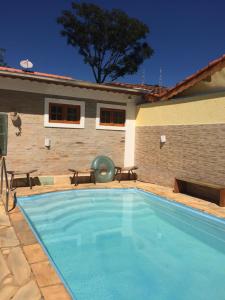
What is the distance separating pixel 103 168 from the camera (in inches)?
555

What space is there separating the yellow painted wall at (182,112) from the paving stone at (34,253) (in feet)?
26.1

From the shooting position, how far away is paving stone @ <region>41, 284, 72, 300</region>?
4.16 meters

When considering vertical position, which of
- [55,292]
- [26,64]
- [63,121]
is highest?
[26,64]

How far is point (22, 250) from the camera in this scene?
564cm

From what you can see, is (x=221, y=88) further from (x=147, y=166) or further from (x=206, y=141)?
(x=147, y=166)

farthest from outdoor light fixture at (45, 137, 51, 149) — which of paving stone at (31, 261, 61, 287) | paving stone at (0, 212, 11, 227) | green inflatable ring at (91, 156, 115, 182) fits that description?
paving stone at (31, 261, 61, 287)

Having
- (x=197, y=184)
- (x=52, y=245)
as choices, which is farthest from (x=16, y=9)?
(x=52, y=245)

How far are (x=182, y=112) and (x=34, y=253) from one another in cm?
900

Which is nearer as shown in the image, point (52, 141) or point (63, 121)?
point (52, 141)

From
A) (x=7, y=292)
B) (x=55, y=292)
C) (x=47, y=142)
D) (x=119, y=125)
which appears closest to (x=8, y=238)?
(x=7, y=292)

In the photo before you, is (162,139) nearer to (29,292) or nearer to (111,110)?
(111,110)

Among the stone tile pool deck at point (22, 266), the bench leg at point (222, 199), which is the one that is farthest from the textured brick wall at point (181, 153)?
the stone tile pool deck at point (22, 266)

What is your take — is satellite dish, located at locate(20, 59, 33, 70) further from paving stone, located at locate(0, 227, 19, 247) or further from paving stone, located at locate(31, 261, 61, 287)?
paving stone, located at locate(31, 261, 61, 287)

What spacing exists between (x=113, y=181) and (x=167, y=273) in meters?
8.47
